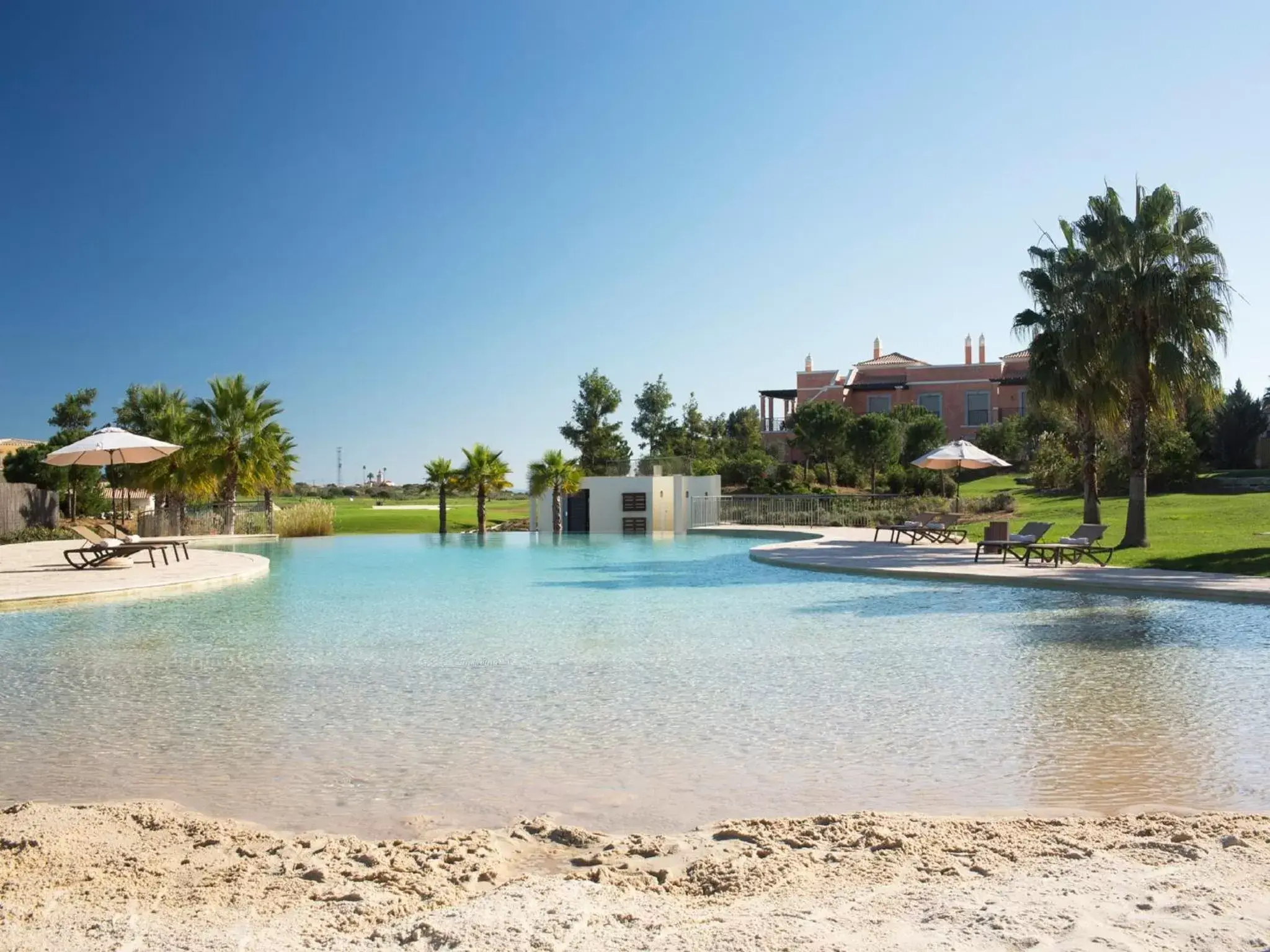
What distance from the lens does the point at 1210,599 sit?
42.8 feet

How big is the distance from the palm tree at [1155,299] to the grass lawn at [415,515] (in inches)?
1047

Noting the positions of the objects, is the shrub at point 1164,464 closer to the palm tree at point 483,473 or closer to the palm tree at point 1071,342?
the palm tree at point 1071,342

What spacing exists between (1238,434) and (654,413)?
28.0 metres

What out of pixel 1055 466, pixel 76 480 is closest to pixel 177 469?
pixel 76 480

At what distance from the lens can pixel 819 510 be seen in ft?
106

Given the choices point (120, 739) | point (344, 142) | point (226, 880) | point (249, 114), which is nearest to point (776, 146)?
point (344, 142)

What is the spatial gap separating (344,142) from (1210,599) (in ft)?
71.3

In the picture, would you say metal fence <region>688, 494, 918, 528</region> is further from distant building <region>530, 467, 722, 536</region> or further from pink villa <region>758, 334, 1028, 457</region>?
pink villa <region>758, 334, 1028, 457</region>

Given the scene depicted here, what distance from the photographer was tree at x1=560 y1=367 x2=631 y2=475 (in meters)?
48.5

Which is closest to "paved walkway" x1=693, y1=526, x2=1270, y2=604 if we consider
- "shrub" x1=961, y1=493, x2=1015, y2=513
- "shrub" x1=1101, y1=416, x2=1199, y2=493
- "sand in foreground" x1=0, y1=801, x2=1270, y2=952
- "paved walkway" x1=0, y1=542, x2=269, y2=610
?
"shrub" x1=961, y1=493, x2=1015, y2=513

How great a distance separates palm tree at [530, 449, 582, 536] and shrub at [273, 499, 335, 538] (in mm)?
7402

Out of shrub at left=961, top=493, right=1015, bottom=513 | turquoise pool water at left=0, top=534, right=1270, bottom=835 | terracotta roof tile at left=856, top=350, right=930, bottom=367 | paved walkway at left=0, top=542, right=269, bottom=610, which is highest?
terracotta roof tile at left=856, top=350, right=930, bottom=367

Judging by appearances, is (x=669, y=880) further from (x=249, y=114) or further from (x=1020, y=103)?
(x=249, y=114)

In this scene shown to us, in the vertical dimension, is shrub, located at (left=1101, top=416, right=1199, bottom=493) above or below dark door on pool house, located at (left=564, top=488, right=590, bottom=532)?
above
